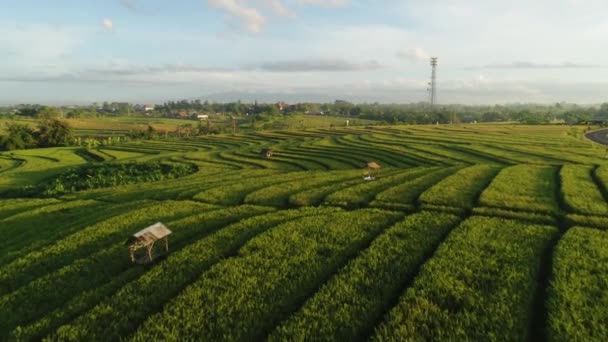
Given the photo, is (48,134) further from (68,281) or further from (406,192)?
(406,192)

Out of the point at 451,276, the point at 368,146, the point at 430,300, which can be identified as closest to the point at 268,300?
the point at 430,300

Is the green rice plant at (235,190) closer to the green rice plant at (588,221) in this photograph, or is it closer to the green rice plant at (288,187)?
the green rice plant at (288,187)

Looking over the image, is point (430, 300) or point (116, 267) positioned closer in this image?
point (430, 300)

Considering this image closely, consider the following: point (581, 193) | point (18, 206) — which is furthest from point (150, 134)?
point (581, 193)

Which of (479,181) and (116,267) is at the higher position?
(479,181)

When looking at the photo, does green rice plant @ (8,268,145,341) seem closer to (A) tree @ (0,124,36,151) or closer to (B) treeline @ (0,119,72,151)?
(A) tree @ (0,124,36,151)

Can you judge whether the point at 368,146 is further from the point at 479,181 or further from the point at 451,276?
the point at 451,276
